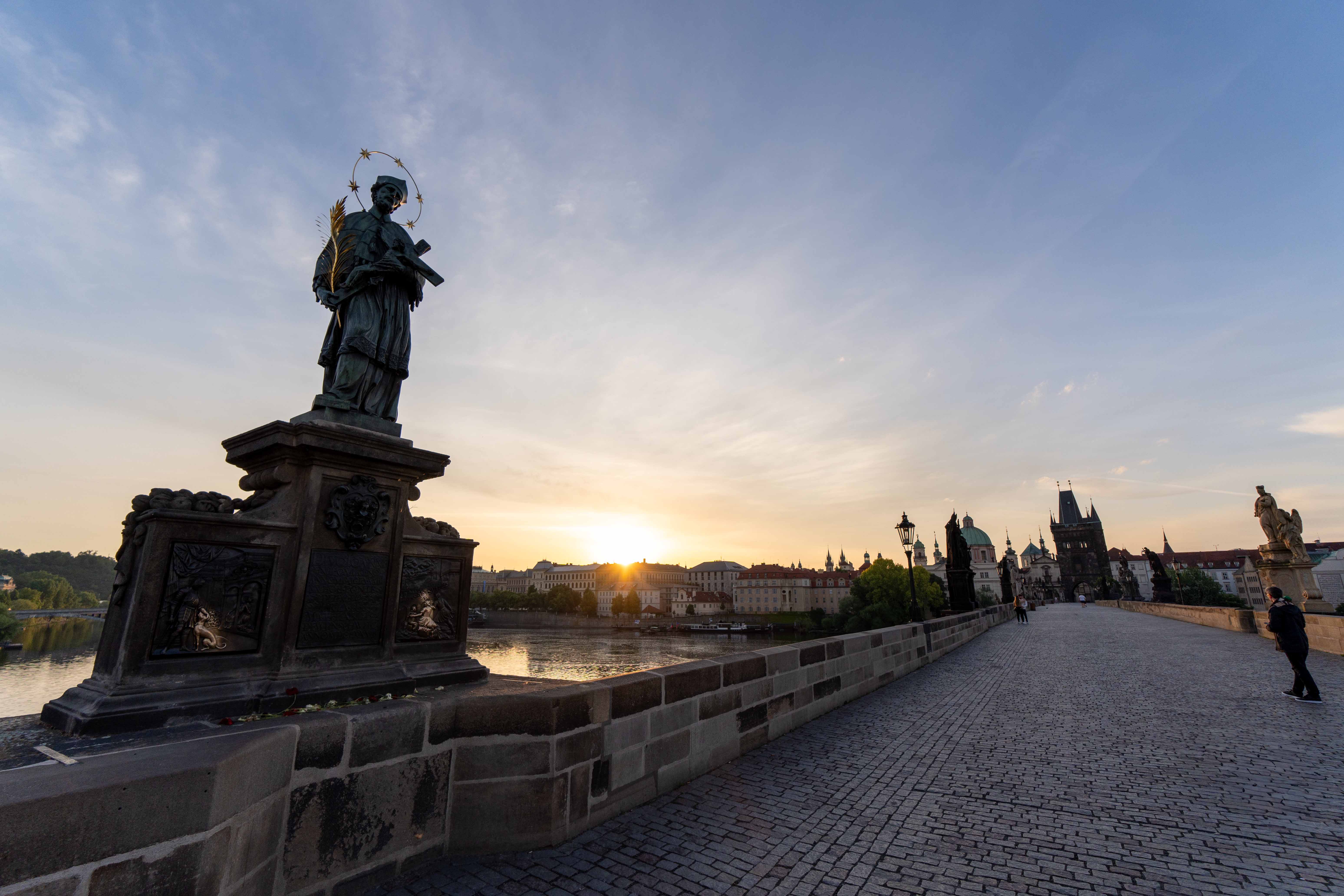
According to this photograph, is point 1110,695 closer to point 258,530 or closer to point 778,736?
point 778,736

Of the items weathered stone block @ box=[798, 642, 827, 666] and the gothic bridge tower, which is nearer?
weathered stone block @ box=[798, 642, 827, 666]

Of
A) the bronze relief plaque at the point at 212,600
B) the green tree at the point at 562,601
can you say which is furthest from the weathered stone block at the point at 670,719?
the green tree at the point at 562,601

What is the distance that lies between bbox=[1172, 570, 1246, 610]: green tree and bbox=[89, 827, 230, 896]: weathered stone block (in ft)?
334

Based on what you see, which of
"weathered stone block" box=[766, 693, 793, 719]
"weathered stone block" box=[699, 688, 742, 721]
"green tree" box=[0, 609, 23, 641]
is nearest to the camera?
"weathered stone block" box=[699, 688, 742, 721]

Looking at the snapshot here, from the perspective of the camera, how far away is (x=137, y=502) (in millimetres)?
3486

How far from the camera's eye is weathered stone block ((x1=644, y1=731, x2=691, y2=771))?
4.16 meters

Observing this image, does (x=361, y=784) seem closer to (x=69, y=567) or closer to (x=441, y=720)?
(x=441, y=720)

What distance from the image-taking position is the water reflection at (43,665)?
1805cm

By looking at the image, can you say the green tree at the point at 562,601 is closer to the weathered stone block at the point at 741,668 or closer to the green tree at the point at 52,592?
the green tree at the point at 52,592

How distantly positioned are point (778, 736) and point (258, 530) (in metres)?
5.19

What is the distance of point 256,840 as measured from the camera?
2254mm

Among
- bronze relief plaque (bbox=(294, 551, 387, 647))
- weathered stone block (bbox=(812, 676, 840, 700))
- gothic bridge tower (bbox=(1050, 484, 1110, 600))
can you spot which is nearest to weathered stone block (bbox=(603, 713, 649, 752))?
bronze relief plaque (bbox=(294, 551, 387, 647))

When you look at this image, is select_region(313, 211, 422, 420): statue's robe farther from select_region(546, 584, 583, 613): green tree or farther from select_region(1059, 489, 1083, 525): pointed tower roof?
select_region(1059, 489, 1083, 525): pointed tower roof

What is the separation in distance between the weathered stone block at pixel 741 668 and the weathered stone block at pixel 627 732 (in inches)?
47.3
